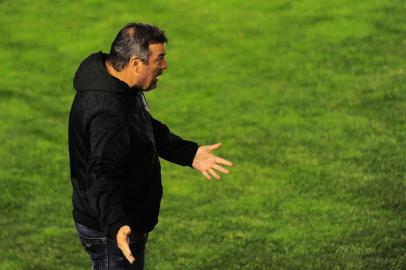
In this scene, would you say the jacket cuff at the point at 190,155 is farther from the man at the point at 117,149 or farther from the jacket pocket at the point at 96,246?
the jacket pocket at the point at 96,246

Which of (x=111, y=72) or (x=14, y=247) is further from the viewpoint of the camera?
(x=14, y=247)

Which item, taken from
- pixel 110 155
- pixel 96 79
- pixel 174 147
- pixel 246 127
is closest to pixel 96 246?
pixel 110 155

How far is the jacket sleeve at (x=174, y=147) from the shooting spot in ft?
15.1

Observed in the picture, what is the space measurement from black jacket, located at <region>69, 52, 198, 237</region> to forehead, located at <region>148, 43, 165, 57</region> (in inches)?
8.3

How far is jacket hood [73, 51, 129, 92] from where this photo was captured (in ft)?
13.2

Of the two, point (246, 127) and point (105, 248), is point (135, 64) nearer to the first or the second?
point (105, 248)

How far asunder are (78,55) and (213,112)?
11.5ft

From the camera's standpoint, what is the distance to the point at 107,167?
3.88m

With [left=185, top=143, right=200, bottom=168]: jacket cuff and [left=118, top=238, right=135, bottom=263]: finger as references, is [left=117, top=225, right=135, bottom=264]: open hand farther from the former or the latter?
[left=185, top=143, right=200, bottom=168]: jacket cuff

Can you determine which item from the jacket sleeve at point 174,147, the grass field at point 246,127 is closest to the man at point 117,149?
the jacket sleeve at point 174,147

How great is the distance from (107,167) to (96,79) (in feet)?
1.54

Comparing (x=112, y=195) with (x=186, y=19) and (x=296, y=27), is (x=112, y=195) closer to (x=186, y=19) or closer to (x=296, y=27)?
(x=296, y=27)

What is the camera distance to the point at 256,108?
10.5m

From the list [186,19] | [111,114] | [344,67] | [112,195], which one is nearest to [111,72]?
[111,114]
